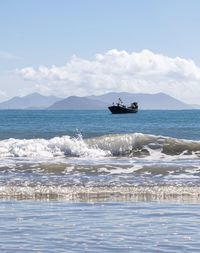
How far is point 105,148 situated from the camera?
116ft

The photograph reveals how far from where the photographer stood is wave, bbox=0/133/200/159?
109ft

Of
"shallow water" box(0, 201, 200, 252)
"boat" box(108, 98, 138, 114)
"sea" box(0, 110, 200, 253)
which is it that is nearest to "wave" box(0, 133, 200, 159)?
"sea" box(0, 110, 200, 253)

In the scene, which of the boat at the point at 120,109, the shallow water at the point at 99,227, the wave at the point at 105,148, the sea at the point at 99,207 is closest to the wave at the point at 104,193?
the sea at the point at 99,207

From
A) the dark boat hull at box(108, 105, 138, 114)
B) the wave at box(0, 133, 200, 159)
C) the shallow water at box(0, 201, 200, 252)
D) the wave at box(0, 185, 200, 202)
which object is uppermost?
the dark boat hull at box(108, 105, 138, 114)

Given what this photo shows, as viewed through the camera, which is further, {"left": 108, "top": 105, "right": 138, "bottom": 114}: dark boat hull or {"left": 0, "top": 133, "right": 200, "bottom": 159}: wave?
{"left": 108, "top": 105, "right": 138, "bottom": 114}: dark boat hull

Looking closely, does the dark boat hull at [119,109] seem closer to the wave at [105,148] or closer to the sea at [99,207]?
the wave at [105,148]

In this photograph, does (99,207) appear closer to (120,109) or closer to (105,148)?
(105,148)

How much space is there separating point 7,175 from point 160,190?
21.7 ft

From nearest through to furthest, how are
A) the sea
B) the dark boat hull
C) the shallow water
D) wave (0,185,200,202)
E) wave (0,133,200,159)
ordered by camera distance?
the shallow water → the sea → wave (0,185,200,202) → wave (0,133,200,159) → the dark boat hull

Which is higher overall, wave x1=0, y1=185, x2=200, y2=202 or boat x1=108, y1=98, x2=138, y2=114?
boat x1=108, y1=98, x2=138, y2=114

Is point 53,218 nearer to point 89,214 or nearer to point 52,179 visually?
point 89,214

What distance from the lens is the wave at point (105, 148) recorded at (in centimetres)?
3331

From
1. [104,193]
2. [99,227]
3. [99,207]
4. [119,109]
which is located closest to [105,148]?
[104,193]

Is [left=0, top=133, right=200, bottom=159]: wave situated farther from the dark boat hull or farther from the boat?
the boat
